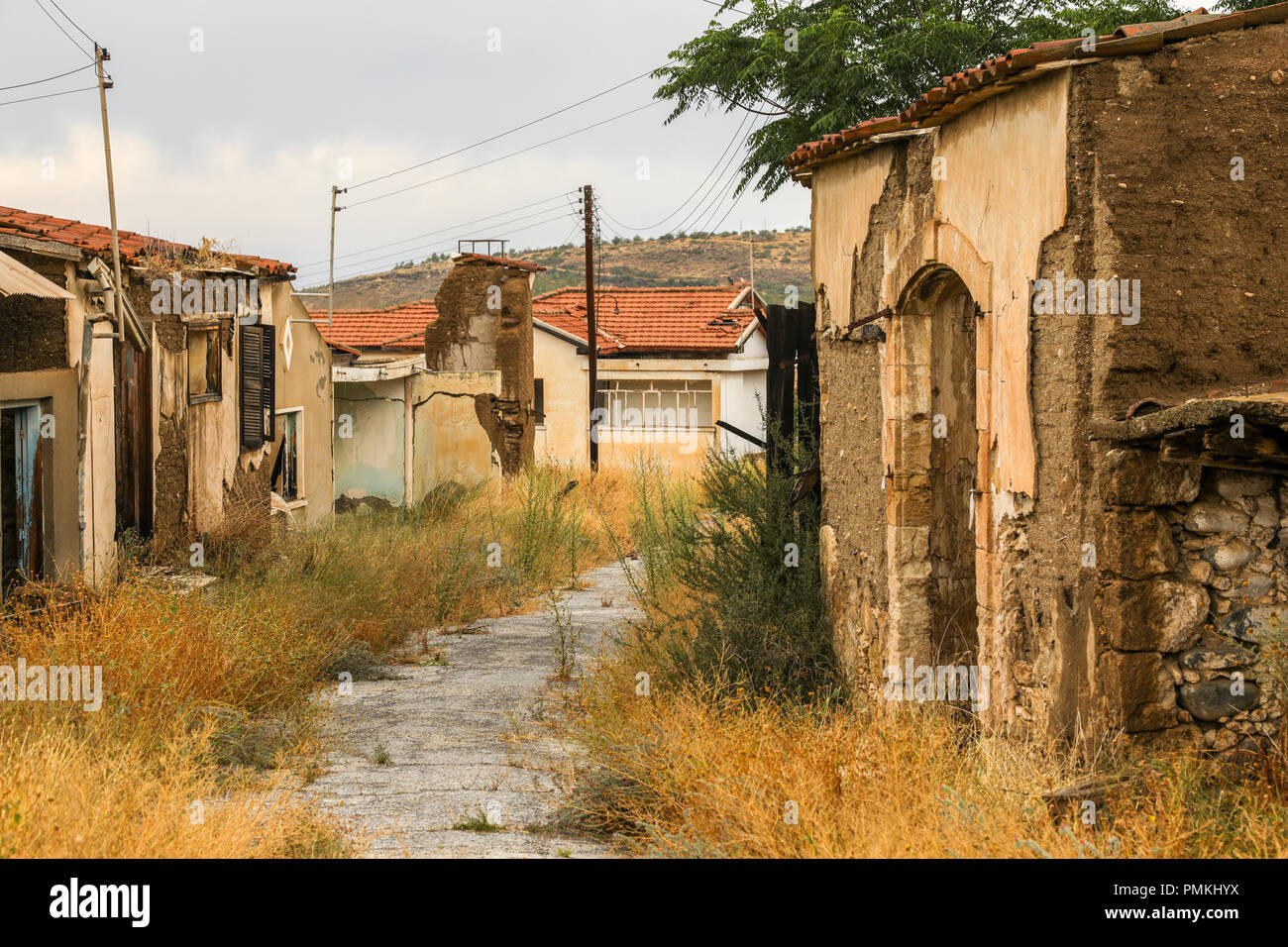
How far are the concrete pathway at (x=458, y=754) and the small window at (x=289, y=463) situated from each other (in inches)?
124

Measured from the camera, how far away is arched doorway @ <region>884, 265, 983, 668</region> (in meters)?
7.46

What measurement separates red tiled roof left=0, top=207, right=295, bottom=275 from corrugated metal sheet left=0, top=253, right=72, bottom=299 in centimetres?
38

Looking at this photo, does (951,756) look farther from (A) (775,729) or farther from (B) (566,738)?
(B) (566,738)

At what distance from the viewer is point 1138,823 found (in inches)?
177

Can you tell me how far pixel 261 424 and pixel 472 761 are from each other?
21.7 feet

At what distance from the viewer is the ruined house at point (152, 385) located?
28.0 feet

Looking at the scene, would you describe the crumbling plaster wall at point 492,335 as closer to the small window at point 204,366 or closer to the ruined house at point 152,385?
the ruined house at point 152,385

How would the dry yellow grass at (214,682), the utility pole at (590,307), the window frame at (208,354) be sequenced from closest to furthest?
the dry yellow grass at (214,682) < the window frame at (208,354) < the utility pole at (590,307)

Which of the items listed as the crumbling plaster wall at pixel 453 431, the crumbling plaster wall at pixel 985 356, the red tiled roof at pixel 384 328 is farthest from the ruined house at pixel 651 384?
the crumbling plaster wall at pixel 985 356

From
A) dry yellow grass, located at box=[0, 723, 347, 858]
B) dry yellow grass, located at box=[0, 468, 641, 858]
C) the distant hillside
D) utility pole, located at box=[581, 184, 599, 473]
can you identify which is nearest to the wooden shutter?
dry yellow grass, located at box=[0, 468, 641, 858]

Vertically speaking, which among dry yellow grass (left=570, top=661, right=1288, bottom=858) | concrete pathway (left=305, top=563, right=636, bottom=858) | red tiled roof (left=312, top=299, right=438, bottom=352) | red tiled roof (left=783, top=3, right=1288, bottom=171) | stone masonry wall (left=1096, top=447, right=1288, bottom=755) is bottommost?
concrete pathway (left=305, top=563, right=636, bottom=858)

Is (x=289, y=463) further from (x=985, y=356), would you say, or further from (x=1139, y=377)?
(x=1139, y=377)

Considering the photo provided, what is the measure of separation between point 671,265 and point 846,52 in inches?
1918

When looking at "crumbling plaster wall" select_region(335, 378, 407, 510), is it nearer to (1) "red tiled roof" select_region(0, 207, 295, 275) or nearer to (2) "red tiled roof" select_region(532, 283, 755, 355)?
(1) "red tiled roof" select_region(0, 207, 295, 275)
